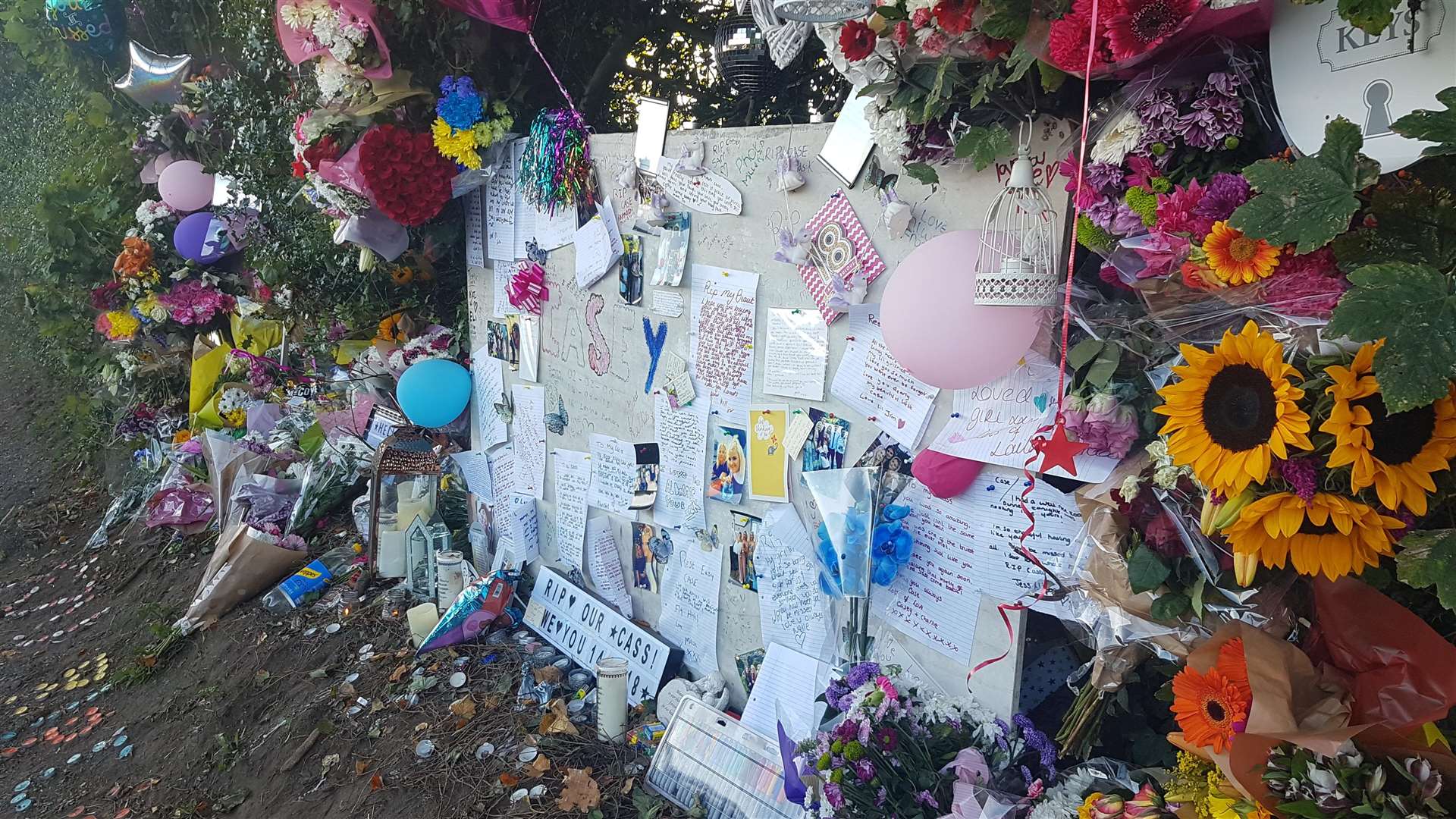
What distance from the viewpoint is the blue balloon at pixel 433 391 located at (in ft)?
13.5

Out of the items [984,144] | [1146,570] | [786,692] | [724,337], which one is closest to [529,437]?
[724,337]

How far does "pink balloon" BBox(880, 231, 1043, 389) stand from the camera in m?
1.72

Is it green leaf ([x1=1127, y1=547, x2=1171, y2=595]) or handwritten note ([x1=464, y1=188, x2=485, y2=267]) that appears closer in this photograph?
green leaf ([x1=1127, y1=547, x2=1171, y2=595])

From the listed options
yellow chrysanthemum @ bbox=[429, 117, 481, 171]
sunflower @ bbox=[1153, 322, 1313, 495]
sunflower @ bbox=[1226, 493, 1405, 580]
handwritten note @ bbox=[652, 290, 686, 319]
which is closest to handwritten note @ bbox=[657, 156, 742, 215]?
handwritten note @ bbox=[652, 290, 686, 319]

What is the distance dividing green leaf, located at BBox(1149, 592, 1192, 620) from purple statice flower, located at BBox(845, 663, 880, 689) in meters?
0.83

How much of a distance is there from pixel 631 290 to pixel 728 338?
551mm

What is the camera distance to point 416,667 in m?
3.71

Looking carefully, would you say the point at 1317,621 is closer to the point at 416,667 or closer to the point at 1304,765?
the point at 1304,765

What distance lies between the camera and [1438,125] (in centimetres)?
105

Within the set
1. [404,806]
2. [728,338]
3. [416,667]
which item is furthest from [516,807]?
[728,338]

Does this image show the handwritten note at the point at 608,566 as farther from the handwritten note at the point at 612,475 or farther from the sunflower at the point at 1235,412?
the sunflower at the point at 1235,412

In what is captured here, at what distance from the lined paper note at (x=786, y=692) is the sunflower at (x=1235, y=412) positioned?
1477 millimetres

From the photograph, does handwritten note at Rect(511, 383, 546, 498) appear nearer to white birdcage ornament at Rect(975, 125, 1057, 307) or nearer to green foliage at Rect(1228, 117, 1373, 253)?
white birdcage ornament at Rect(975, 125, 1057, 307)

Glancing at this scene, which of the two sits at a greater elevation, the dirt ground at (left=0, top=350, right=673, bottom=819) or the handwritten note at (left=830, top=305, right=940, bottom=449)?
the handwritten note at (left=830, top=305, right=940, bottom=449)
